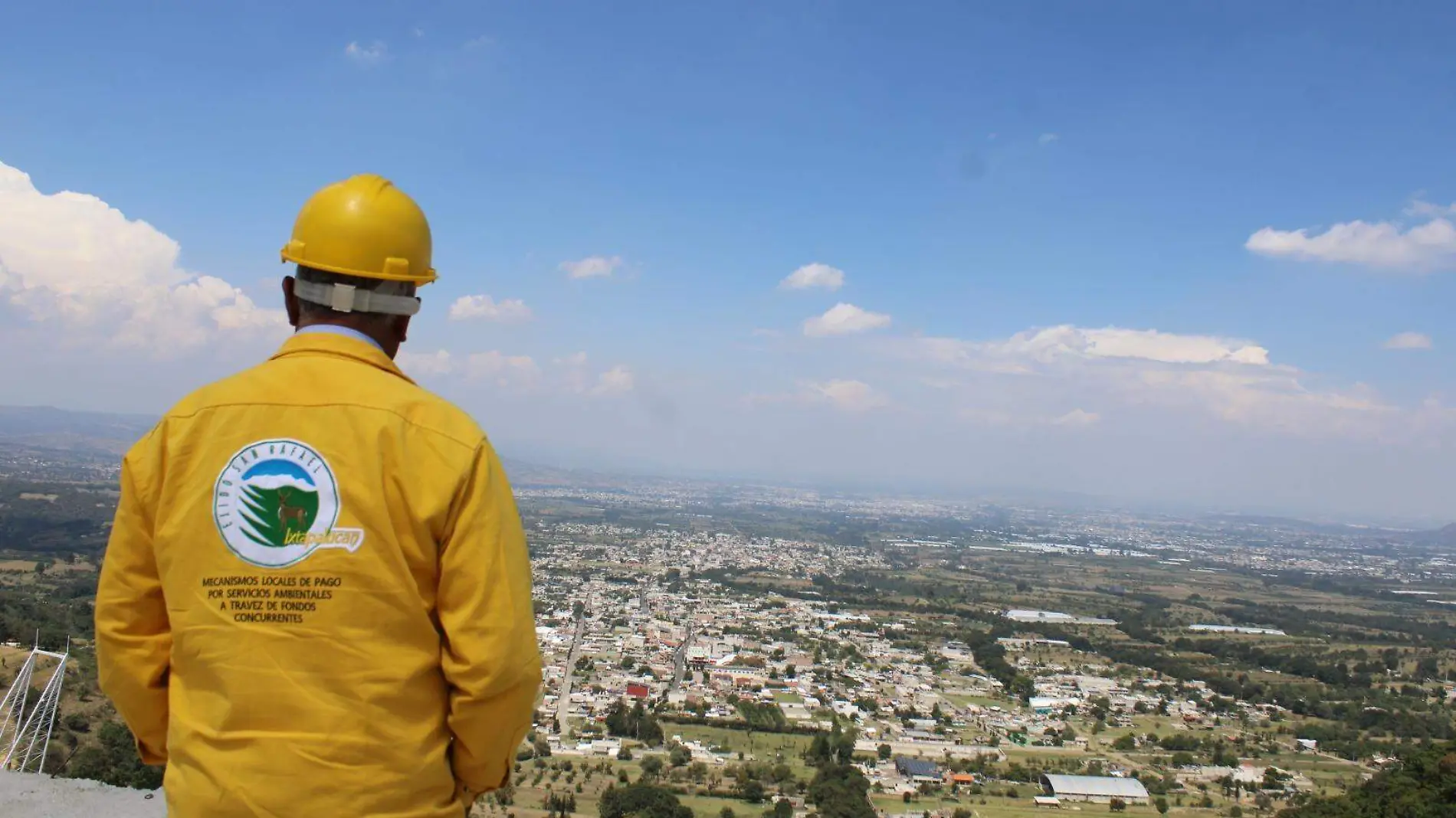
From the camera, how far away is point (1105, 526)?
144625 millimetres

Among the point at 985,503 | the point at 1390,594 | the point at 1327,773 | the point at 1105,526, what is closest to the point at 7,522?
the point at 1327,773

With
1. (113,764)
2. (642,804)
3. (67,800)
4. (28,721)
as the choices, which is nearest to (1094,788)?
(642,804)

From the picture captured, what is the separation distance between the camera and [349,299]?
58.4 inches

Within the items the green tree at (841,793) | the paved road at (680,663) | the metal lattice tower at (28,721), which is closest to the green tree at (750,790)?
the green tree at (841,793)

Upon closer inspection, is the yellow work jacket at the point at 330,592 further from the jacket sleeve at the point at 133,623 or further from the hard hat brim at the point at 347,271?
the hard hat brim at the point at 347,271

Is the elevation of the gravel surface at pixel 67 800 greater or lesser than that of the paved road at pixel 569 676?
greater

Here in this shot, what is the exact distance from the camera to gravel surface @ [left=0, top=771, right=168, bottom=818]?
422 centimetres

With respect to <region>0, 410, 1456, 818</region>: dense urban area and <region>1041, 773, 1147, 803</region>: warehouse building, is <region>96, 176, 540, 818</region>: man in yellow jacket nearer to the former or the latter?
<region>0, 410, 1456, 818</region>: dense urban area

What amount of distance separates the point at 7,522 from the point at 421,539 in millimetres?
62611

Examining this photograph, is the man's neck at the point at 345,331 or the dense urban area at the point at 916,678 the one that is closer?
the man's neck at the point at 345,331

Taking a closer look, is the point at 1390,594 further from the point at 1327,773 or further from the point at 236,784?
the point at 236,784

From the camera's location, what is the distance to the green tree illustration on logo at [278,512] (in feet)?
4.30

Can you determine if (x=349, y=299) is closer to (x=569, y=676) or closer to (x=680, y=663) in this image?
(x=569, y=676)

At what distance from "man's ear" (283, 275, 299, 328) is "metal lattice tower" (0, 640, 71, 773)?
767cm
